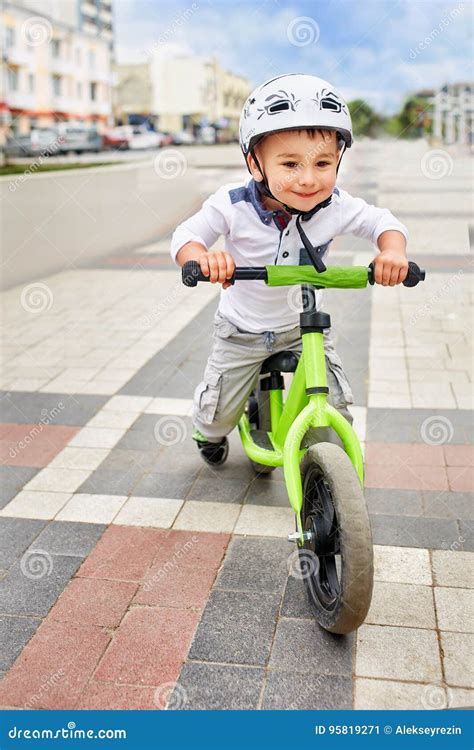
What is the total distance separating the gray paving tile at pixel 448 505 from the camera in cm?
342

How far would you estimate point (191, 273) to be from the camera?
8.29 feet

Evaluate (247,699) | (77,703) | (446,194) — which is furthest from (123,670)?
(446,194)

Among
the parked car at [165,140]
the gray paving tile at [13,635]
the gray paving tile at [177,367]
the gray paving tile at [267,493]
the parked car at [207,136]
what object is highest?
the parked car at [207,136]

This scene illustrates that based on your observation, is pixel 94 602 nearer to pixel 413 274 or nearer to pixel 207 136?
pixel 413 274

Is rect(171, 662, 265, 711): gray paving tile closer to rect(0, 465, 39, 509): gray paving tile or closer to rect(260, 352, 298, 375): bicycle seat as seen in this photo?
rect(260, 352, 298, 375): bicycle seat

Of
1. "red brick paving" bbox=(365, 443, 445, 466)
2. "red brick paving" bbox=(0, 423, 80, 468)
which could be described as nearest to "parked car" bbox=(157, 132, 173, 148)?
"red brick paving" bbox=(0, 423, 80, 468)

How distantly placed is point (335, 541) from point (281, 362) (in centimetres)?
95

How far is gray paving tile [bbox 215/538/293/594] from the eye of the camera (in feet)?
9.47

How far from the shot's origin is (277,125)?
255cm

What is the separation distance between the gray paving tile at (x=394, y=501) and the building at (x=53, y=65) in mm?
41718

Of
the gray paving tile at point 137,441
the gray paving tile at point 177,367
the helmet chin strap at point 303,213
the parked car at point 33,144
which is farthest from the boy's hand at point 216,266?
Answer: the parked car at point 33,144

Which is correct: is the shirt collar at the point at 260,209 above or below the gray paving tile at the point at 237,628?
above

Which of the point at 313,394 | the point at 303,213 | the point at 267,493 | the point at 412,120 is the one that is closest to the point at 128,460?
the point at 267,493

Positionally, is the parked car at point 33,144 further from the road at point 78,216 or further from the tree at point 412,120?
the tree at point 412,120
